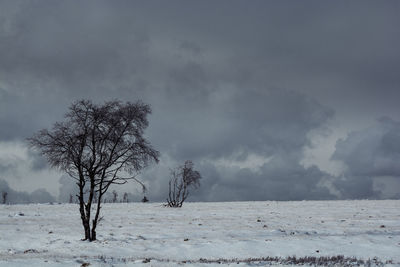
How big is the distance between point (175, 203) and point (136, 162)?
38644mm

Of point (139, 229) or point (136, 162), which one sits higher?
point (136, 162)

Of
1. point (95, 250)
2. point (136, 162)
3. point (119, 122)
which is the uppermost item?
point (119, 122)

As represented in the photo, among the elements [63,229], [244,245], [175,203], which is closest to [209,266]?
[244,245]

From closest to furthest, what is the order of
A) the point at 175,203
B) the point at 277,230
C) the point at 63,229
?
1. the point at 277,230
2. the point at 63,229
3. the point at 175,203

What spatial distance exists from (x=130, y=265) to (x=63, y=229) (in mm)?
16700

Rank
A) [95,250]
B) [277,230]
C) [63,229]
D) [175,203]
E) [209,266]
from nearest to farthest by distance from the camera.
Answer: [209,266]
[95,250]
[277,230]
[63,229]
[175,203]

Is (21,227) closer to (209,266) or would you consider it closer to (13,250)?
(13,250)

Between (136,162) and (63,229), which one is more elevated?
(136,162)

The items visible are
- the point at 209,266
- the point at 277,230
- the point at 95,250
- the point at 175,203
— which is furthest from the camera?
the point at 175,203

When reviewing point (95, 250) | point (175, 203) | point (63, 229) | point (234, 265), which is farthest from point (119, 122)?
point (175, 203)

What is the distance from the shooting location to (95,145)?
78.5 feet

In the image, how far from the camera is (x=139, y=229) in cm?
2803

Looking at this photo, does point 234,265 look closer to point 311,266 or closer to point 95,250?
point 311,266

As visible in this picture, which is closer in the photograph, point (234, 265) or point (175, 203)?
point (234, 265)
